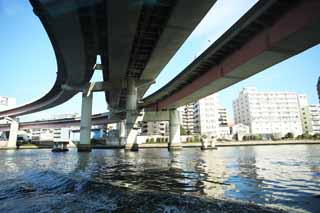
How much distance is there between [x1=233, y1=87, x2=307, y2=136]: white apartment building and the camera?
459 feet

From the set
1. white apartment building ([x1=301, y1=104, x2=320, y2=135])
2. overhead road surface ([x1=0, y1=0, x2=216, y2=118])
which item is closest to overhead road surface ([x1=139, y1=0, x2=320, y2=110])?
overhead road surface ([x1=0, y1=0, x2=216, y2=118])

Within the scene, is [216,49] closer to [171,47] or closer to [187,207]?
[171,47]

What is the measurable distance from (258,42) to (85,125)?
135 ft

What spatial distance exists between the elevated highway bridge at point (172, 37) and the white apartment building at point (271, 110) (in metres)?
109

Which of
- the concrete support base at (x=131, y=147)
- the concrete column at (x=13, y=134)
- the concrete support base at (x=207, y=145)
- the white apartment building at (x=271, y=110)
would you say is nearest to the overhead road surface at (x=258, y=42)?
the concrete support base at (x=131, y=147)

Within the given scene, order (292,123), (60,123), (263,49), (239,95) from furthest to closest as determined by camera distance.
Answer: (239,95) < (292,123) < (60,123) < (263,49)

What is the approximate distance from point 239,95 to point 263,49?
490 ft

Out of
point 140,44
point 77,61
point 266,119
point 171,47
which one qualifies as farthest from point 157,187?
point 266,119

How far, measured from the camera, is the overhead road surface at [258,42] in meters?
16.4

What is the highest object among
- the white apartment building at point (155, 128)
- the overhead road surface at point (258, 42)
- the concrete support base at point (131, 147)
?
the white apartment building at point (155, 128)

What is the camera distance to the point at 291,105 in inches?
5876

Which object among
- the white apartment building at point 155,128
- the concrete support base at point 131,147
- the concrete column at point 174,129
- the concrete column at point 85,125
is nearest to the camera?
the concrete support base at point 131,147

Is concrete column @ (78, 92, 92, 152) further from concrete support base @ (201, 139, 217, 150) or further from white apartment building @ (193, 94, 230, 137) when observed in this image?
white apartment building @ (193, 94, 230, 137)

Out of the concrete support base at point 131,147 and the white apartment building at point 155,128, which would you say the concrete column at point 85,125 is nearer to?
the concrete support base at point 131,147
